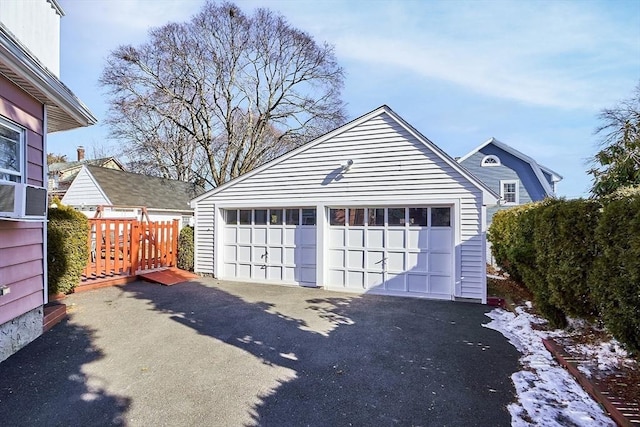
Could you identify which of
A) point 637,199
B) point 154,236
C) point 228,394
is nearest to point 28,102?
point 228,394

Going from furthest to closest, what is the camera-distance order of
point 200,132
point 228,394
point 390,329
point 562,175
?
point 200,132
point 562,175
point 390,329
point 228,394

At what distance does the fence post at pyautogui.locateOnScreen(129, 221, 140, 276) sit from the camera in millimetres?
9000

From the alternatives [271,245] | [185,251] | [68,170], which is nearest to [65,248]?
[185,251]

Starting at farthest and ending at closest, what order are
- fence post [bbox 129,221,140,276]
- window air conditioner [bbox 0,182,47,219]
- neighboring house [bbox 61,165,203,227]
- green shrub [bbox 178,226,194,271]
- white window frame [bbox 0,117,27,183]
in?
neighboring house [bbox 61,165,203,227] < green shrub [bbox 178,226,194,271] < fence post [bbox 129,221,140,276] < white window frame [bbox 0,117,27,183] < window air conditioner [bbox 0,182,47,219]

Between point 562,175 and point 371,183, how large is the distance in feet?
51.3

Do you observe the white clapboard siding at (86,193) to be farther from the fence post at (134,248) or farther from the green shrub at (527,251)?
the green shrub at (527,251)

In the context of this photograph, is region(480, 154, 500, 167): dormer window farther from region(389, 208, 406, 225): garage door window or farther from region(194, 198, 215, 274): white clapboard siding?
region(194, 198, 215, 274): white clapboard siding

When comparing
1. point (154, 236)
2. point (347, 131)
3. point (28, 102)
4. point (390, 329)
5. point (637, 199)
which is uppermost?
point (347, 131)

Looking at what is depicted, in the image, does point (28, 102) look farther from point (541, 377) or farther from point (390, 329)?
point (541, 377)

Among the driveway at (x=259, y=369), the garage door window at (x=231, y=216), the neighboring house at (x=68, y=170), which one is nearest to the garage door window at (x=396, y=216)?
the driveway at (x=259, y=369)

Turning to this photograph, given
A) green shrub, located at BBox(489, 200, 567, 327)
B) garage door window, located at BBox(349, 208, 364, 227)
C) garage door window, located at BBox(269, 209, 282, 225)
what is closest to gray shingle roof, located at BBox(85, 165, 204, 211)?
garage door window, located at BBox(269, 209, 282, 225)

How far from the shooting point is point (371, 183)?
27.0ft

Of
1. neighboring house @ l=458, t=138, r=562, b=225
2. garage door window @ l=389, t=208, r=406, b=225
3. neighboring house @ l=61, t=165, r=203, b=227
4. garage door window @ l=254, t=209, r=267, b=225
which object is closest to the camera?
garage door window @ l=389, t=208, r=406, b=225

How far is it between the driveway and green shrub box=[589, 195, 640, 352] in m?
1.18
